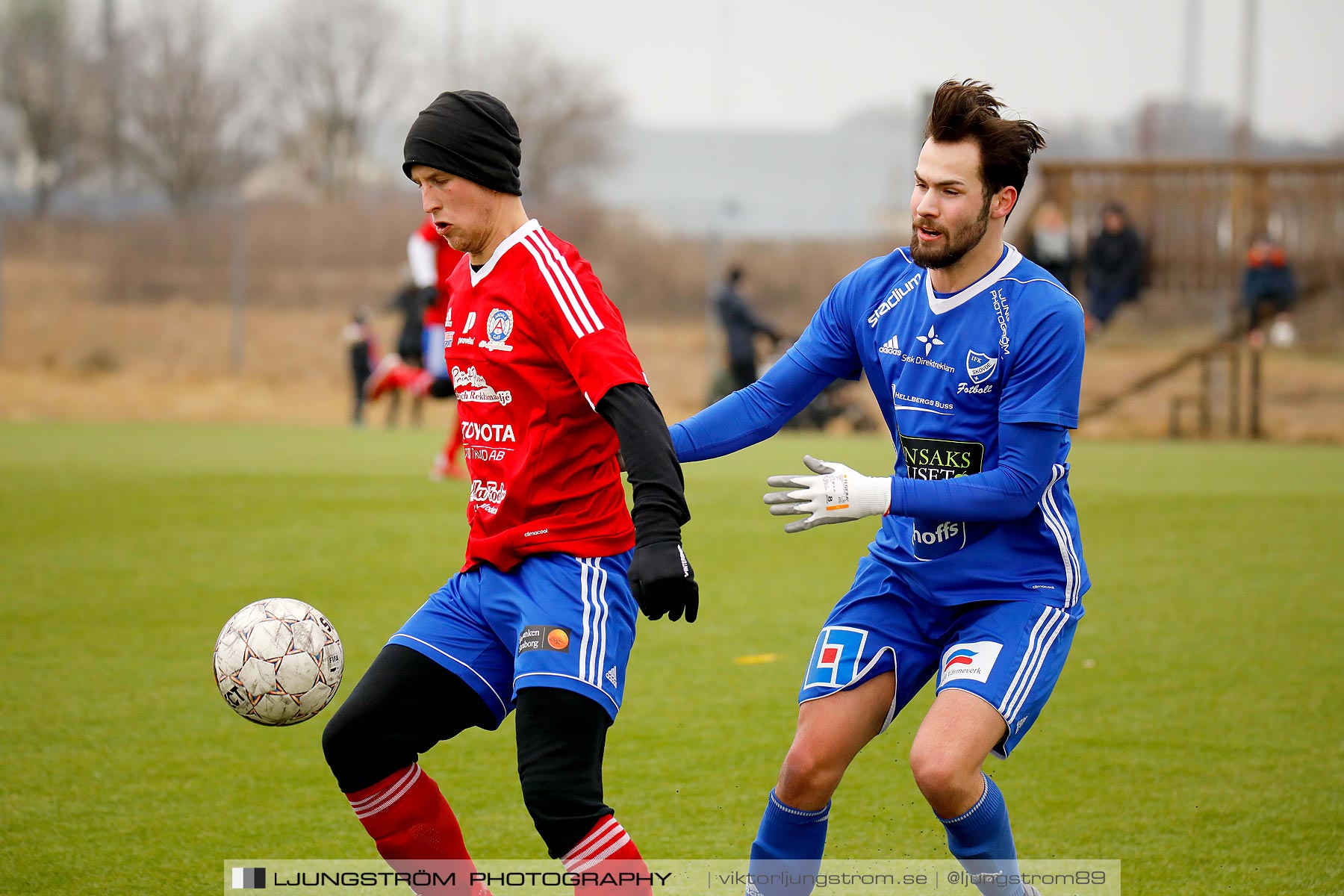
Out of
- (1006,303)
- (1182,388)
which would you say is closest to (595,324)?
(1006,303)

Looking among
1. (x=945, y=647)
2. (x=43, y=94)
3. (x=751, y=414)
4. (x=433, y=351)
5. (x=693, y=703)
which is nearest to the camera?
(x=945, y=647)

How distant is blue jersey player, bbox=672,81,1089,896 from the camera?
3.32m

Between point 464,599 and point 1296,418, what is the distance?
22.1 m

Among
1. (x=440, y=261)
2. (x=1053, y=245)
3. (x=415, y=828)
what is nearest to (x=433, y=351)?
(x=440, y=261)

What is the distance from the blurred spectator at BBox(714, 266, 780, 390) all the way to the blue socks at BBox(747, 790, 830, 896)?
15.2 m

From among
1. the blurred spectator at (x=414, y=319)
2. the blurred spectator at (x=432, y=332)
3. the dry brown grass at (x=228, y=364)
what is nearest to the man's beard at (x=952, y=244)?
the blurred spectator at (x=432, y=332)

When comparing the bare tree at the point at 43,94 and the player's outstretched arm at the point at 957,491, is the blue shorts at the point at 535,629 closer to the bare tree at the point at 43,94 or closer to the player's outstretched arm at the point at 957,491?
the player's outstretched arm at the point at 957,491

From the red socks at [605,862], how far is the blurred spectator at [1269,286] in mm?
19254

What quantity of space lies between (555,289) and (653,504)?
56 cm

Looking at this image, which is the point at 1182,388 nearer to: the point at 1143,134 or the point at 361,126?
the point at 1143,134

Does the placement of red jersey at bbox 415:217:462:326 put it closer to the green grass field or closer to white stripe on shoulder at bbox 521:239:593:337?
the green grass field

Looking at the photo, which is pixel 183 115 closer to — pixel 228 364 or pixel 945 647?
pixel 228 364

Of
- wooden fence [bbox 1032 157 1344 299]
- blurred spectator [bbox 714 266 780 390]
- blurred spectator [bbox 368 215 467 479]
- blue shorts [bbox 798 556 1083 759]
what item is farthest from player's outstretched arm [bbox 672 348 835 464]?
wooden fence [bbox 1032 157 1344 299]

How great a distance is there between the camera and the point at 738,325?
62.4 ft
